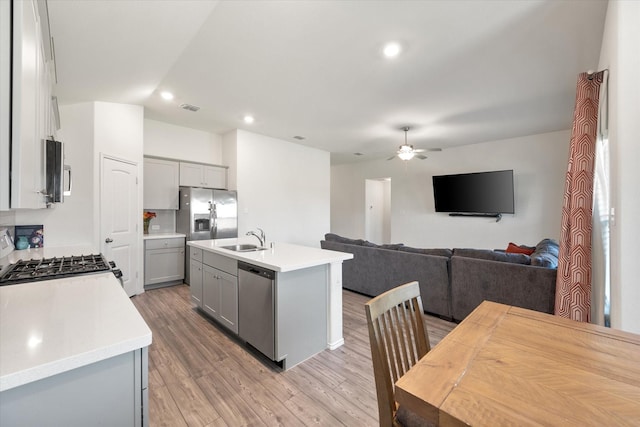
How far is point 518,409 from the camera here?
2.19 feet

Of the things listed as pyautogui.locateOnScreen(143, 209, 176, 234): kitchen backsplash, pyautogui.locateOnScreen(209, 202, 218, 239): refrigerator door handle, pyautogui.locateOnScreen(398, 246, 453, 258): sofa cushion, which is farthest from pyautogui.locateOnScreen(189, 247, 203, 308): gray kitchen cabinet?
pyautogui.locateOnScreen(398, 246, 453, 258): sofa cushion

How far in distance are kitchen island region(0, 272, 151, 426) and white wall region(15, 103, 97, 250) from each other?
284 cm

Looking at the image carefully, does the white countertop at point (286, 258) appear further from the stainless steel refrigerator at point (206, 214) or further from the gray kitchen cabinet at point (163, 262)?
the gray kitchen cabinet at point (163, 262)

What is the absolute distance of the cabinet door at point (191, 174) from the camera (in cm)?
473

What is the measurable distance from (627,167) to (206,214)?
4748 millimetres

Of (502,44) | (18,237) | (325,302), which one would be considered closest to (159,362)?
(325,302)

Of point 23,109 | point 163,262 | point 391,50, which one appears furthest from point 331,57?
point 163,262

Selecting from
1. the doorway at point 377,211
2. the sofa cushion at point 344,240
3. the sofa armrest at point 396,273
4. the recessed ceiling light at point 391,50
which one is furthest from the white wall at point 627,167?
the doorway at point 377,211

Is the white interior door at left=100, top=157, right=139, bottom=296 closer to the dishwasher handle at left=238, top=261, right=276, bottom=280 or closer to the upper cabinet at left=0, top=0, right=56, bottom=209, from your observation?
the dishwasher handle at left=238, top=261, right=276, bottom=280

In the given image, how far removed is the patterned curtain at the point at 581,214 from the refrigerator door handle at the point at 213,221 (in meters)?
4.46

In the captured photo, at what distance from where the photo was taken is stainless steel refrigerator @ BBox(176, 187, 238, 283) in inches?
174

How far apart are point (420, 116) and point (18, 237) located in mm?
5363

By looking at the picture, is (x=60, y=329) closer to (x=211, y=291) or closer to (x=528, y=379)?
(x=528, y=379)

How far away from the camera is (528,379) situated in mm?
786
